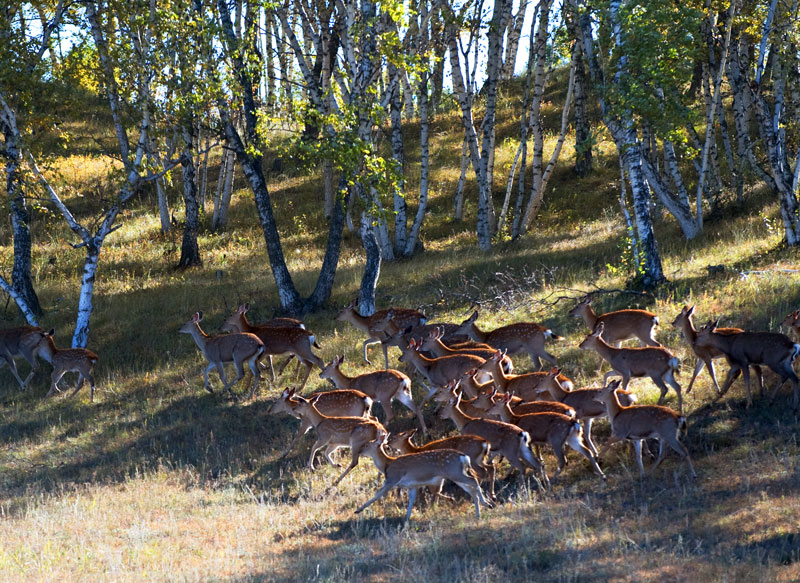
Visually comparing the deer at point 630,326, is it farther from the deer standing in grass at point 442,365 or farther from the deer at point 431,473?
the deer at point 431,473

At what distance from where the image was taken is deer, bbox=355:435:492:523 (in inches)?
379

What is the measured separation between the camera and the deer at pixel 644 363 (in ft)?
38.4

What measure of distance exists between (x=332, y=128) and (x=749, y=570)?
12.0 m

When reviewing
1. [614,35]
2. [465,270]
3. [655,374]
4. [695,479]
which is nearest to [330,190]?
[465,270]

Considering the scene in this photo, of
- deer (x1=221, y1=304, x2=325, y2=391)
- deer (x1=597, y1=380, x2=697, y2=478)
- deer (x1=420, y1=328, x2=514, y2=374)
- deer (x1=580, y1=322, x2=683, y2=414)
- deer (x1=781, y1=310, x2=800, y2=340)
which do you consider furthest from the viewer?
deer (x1=221, y1=304, x2=325, y2=391)

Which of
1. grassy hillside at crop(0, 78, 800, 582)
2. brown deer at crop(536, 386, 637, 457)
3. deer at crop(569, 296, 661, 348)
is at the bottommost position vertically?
grassy hillside at crop(0, 78, 800, 582)

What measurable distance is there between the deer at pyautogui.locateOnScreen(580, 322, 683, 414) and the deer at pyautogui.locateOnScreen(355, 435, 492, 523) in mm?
3378

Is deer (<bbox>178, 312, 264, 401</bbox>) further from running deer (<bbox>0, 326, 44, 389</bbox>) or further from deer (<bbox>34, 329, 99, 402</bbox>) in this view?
running deer (<bbox>0, 326, 44, 389</bbox>)

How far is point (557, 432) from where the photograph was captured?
34.3 feet

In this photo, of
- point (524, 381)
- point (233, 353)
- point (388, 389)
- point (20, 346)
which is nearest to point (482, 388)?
point (524, 381)

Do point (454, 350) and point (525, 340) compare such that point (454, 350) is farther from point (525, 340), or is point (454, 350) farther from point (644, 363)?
point (644, 363)

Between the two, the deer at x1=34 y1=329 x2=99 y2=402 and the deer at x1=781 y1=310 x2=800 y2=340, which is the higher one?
the deer at x1=781 y1=310 x2=800 y2=340

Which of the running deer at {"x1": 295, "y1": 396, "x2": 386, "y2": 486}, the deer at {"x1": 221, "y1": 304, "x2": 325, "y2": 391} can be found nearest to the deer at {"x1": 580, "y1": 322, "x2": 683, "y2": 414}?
the running deer at {"x1": 295, "y1": 396, "x2": 386, "y2": 486}

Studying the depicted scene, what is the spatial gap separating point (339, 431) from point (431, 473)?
193 cm
